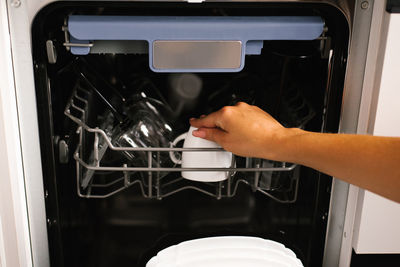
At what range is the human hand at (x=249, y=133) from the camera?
0.81m

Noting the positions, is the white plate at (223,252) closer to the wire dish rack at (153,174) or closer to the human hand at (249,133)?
the wire dish rack at (153,174)

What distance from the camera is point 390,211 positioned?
0.86 m

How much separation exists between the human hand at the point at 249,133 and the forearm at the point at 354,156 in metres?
0.02

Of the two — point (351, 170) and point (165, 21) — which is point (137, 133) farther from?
point (351, 170)

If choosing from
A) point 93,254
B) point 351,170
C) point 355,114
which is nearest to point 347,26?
point 355,114

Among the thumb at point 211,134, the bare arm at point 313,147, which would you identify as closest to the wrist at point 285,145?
the bare arm at point 313,147

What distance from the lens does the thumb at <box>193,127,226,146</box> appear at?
86 cm

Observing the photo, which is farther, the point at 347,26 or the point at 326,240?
the point at 326,240

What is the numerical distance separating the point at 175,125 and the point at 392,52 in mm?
598

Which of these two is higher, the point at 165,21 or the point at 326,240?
the point at 165,21

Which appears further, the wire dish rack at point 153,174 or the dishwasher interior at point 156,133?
the wire dish rack at point 153,174

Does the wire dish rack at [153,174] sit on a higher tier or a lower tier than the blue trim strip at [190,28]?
lower

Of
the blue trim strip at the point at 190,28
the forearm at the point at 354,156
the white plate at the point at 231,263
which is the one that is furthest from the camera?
the white plate at the point at 231,263

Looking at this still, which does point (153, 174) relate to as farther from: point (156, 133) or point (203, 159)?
point (203, 159)
